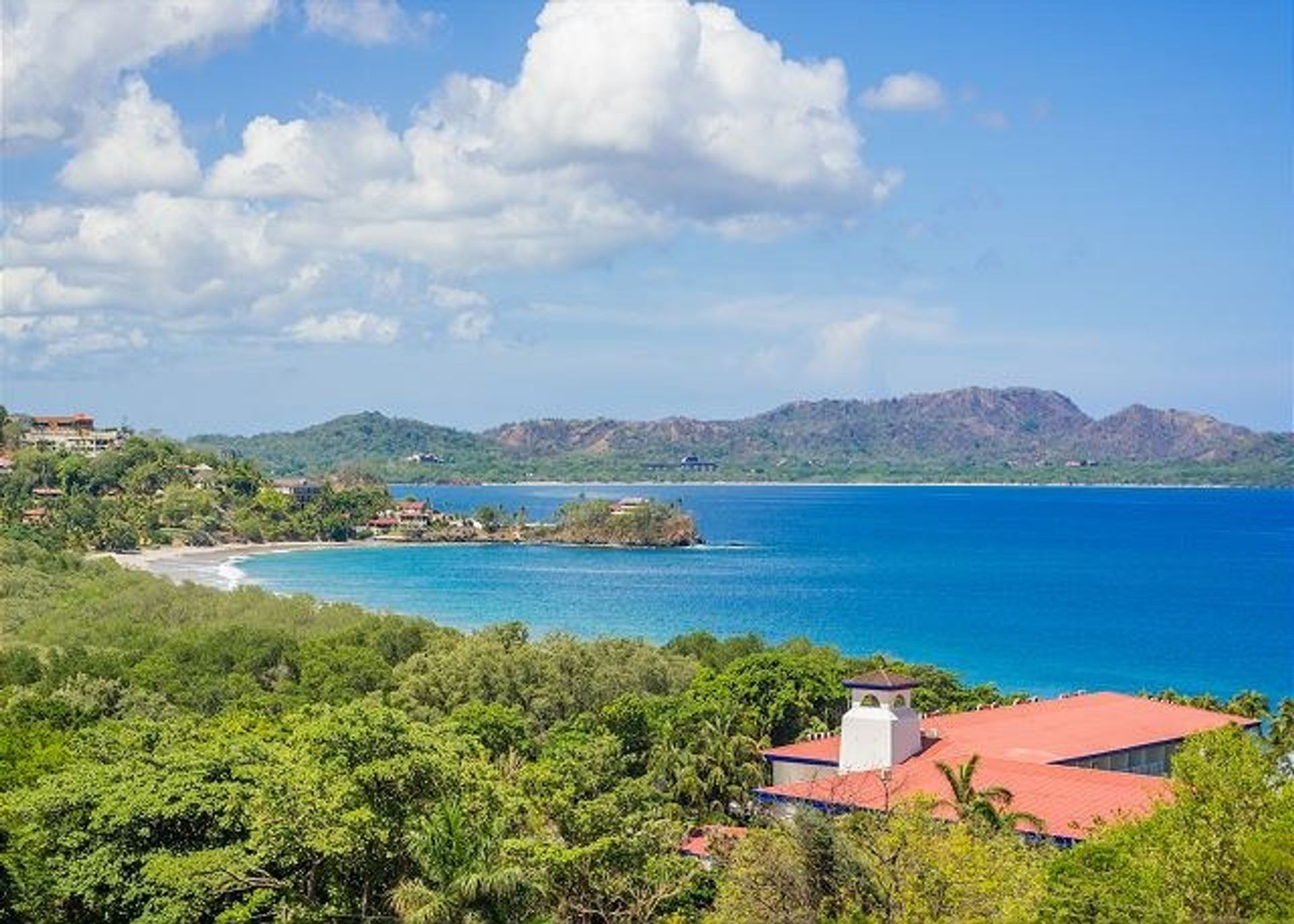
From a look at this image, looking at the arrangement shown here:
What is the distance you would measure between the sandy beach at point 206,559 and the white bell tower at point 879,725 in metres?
62.5

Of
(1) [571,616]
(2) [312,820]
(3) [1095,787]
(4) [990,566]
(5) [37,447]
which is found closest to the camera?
(2) [312,820]

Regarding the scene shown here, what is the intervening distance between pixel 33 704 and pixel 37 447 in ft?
371

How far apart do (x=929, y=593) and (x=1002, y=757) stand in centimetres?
6805

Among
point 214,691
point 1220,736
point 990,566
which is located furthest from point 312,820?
point 990,566

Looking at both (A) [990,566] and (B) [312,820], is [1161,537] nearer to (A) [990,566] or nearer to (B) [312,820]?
(A) [990,566]

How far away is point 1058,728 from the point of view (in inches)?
1287

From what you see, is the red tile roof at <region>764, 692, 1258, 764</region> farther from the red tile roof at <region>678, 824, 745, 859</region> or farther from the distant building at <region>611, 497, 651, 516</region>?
the distant building at <region>611, 497, 651, 516</region>

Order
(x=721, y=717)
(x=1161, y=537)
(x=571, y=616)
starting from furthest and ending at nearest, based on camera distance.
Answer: (x=1161, y=537) < (x=571, y=616) < (x=721, y=717)

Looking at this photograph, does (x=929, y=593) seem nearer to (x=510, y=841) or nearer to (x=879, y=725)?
(x=879, y=725)

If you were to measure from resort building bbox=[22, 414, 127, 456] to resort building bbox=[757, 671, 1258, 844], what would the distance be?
124182 millimetres

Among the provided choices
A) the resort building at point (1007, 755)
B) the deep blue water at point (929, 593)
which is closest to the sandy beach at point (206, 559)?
the deep blue water at point (929, 593)

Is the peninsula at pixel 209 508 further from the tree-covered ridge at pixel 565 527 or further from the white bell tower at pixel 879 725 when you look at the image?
the white bell tower at pixel 879 725

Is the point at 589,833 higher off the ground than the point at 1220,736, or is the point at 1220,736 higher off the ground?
the point at 1220,736

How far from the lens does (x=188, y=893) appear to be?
17.9 meters
